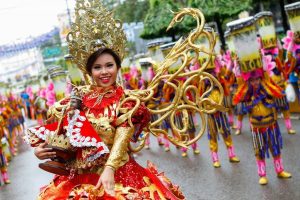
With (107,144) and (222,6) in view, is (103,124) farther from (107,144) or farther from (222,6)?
(222,6)

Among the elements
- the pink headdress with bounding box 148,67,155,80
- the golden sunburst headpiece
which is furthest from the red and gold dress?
the pink headdress with bounding box 148,67,155,80

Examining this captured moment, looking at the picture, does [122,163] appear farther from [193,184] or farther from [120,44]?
[193,184]

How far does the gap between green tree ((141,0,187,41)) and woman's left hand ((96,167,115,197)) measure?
17.4 metres

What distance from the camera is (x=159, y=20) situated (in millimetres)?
20750

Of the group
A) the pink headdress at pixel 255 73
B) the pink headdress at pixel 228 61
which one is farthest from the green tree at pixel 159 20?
the pink headdress at pixel 255 73

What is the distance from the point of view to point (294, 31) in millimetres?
8781

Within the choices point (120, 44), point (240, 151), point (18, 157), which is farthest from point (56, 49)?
point (120, 44)

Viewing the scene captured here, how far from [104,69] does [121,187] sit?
82 centimetres

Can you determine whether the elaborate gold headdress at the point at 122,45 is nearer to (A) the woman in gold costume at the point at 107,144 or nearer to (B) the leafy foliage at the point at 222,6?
(A) the woman in gold costume at the point at 107,144

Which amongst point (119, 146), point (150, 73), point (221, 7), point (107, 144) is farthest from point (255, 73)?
point (221, 7)

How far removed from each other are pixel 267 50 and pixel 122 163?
7.43 metres

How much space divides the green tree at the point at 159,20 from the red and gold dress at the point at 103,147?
16876 millimetres

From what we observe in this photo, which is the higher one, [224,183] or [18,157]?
[224,183]

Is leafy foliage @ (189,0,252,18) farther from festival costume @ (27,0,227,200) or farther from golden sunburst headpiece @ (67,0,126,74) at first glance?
golden sunburst headpiece @ (67,0,126,74)
